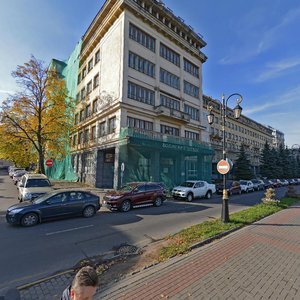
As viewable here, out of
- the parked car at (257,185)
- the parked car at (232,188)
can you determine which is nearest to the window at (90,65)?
the parked car at (232,188)

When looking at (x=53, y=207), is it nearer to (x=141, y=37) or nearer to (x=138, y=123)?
(x=138, y=123)

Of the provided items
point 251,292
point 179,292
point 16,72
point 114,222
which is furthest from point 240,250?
point 16,72

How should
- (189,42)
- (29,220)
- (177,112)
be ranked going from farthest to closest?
1. (189,42)
2. (177,112)
3. (29,220)

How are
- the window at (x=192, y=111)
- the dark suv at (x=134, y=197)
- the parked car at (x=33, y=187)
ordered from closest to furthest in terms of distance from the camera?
the dark suv at (x=134, y=197) → the parked car at (x=33, y=187) → the window at (x=192, y=111)

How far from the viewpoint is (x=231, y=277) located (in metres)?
4.65

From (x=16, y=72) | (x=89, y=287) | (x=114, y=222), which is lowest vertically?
(x=114, y=222)

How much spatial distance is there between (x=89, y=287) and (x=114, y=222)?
861 cm

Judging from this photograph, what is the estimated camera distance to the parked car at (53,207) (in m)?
8.98

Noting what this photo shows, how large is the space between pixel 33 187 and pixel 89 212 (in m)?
5.49

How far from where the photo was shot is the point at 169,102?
29.4 meters

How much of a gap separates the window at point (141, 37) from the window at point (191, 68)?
7698mm

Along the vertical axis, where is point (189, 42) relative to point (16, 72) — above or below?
above

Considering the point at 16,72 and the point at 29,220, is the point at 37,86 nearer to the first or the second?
the point at 16,72

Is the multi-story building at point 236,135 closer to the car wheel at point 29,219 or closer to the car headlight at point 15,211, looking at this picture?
the car wheel at point 29,219
